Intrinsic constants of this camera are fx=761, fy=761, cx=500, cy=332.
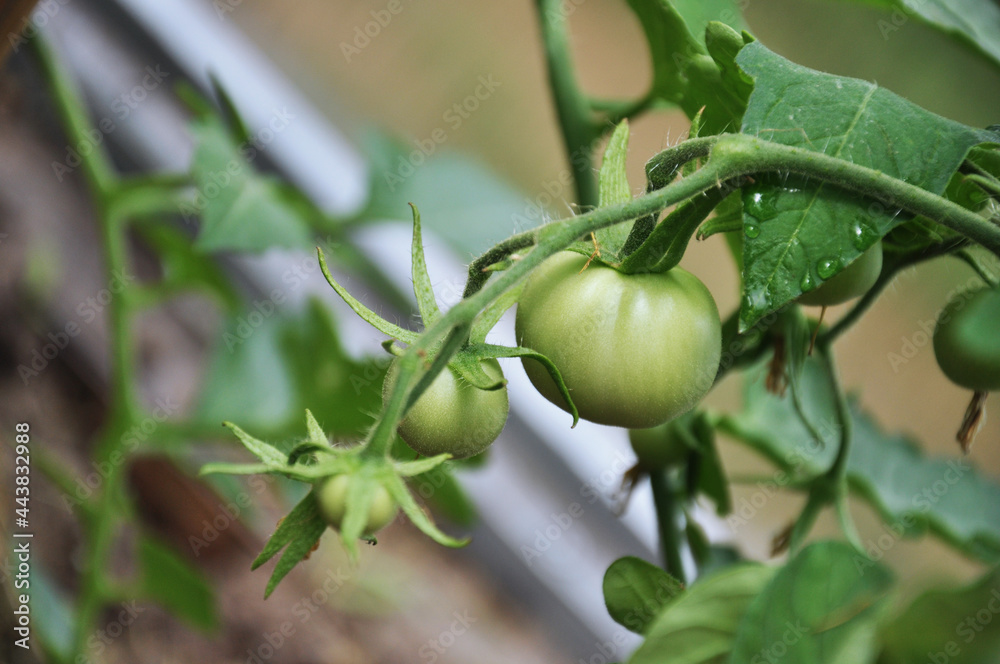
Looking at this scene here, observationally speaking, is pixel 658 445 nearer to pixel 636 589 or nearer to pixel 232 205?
pixel 636 589

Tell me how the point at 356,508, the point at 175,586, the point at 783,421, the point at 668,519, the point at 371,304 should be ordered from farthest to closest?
the point at 371,304, the point at 175,586, the point at 783,421, the point at 668,519, the point at 356,508

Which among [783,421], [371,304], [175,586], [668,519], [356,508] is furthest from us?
[371,304]

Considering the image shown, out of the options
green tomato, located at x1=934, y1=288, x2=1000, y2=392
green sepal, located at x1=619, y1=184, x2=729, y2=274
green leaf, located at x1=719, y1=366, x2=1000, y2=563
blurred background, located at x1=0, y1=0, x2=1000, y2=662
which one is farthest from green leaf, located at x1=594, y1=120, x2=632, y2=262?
blurred background, located at x1=0, y1=0, x2=1000, y2=662

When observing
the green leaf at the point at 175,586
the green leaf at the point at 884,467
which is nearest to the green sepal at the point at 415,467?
the green leaf at the point at 884,467

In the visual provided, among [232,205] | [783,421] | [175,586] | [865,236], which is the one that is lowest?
[783,421]

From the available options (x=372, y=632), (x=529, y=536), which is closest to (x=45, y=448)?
(x=372, y=632)

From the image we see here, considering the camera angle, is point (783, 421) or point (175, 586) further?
point (175, 586)

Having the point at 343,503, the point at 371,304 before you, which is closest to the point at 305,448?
the point at 343,503
